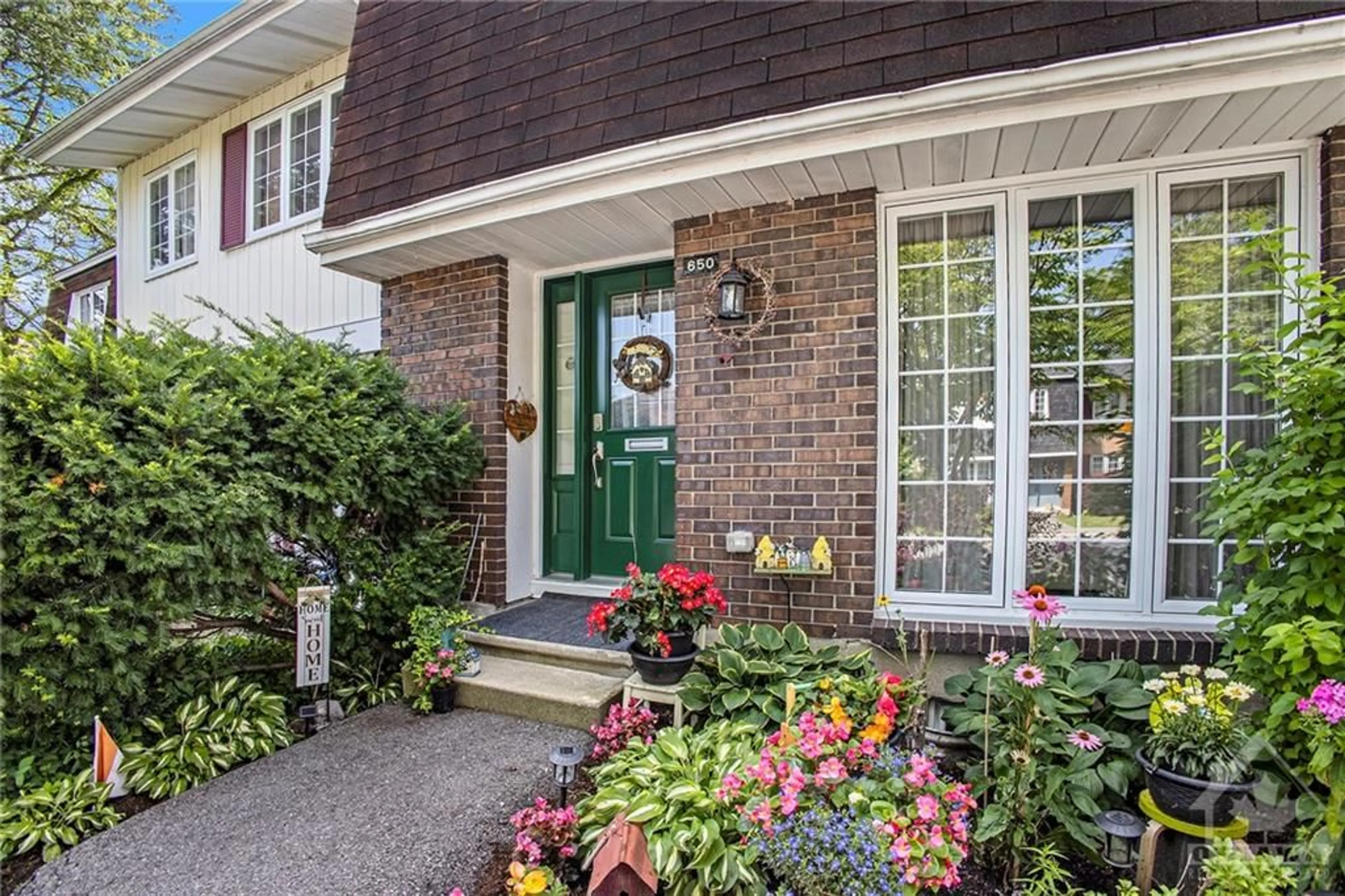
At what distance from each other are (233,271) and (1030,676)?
880 cm

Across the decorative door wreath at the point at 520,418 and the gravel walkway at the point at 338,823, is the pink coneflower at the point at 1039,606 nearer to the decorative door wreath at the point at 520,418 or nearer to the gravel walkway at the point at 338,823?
the gravel walkway at the point at 338,823

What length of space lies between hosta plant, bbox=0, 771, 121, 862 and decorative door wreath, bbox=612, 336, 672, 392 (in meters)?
3.58

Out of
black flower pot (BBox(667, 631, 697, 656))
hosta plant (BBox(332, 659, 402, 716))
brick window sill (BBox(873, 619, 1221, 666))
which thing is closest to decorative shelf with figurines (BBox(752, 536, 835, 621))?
brick window sill (BBox(873, 619, 1221, 666))

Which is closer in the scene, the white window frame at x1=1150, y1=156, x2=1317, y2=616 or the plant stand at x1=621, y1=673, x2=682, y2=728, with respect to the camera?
the white window frame at x1=1150, y1=156, x2=1317, y2=616

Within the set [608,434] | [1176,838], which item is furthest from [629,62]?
[1176,838]

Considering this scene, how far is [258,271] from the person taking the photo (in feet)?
23.3

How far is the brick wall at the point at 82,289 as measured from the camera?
386 inches

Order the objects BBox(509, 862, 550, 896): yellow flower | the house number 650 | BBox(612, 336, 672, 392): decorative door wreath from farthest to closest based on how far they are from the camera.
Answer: BBox(612, 336, 672, 392): decorative door wreath < the house number 650 < BBox(509, 862, 550, 896): yellow flower

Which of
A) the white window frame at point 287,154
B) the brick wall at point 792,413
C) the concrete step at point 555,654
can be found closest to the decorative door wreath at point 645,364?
the brick wall at point 792,413

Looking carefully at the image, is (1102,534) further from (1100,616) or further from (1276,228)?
(1276,228)

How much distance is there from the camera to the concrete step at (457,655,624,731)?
130 inches

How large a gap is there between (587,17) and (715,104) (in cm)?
134

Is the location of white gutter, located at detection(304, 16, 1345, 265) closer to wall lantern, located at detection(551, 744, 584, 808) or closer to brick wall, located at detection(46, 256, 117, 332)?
wall lantern, located at detection(551, 744, 584, 808)

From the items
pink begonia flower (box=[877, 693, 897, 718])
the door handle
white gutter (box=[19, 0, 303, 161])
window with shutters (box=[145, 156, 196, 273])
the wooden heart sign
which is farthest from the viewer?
window with shutters (box=[145, 156, 196, 273])
